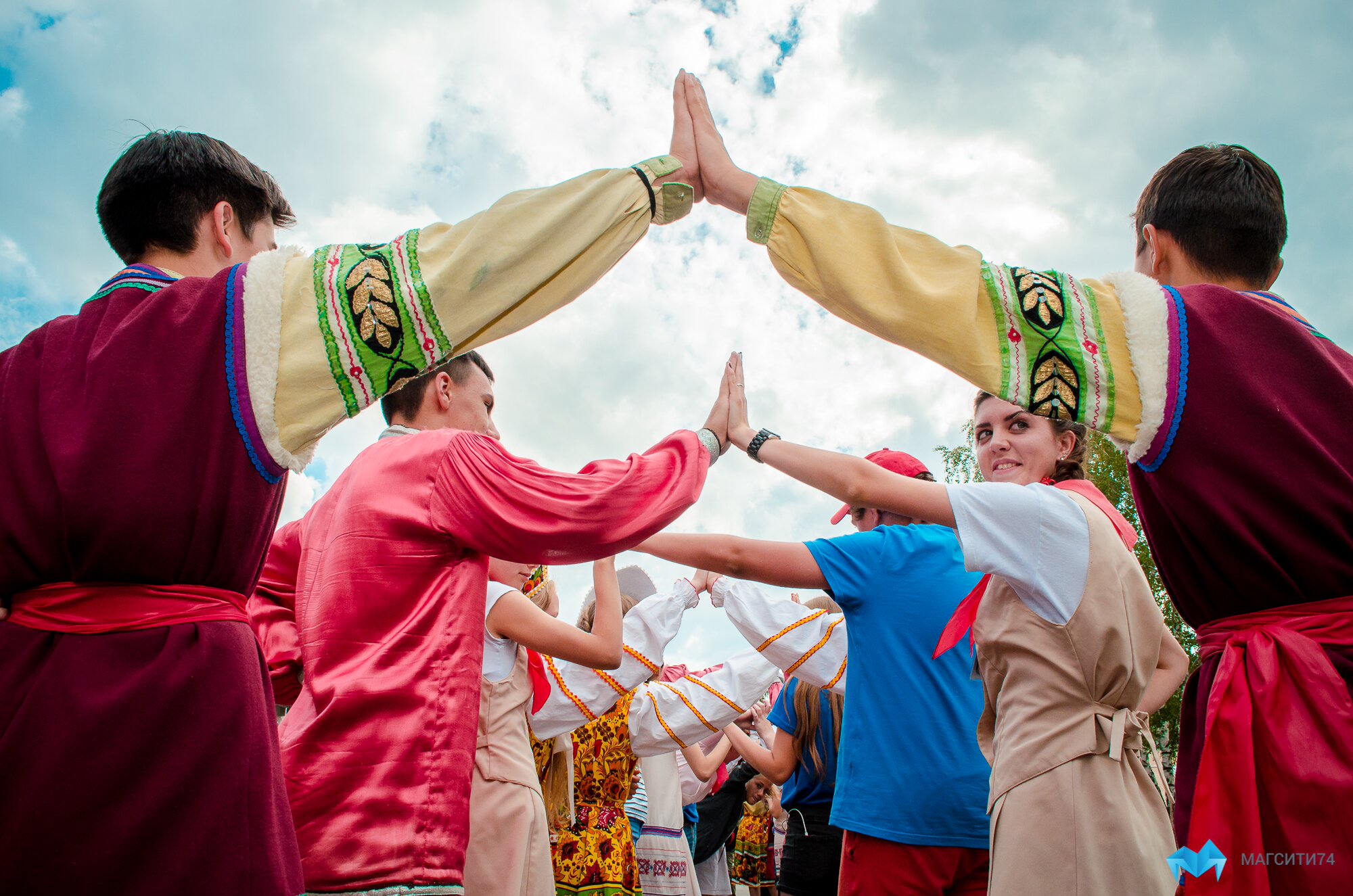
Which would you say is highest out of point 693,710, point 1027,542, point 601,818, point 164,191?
point 164,191

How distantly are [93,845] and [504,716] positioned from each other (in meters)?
1.54

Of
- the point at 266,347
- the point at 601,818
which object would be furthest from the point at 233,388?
the point at 601,818

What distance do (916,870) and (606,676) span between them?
1.51 meters

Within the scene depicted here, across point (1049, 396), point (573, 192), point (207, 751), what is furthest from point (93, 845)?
point (1049, 396)

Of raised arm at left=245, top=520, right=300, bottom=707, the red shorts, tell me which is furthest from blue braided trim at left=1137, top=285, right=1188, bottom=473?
raised arm at left=245, top=520, right=300, bottom=707

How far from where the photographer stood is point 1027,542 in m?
2.18

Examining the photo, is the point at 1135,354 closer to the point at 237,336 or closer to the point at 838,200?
the point at 838,200

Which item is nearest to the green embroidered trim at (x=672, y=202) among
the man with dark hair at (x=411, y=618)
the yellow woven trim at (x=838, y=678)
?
the man with dark hair at (x=411, y=618)

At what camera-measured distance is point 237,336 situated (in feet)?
5.61

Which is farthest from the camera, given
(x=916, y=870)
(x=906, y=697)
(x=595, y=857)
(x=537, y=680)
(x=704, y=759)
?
(x=704, y=759)

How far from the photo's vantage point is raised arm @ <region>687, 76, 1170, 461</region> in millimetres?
1820

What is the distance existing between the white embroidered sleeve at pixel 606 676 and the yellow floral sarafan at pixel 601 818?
2.63 feet

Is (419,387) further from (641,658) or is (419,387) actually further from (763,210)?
(641,658)

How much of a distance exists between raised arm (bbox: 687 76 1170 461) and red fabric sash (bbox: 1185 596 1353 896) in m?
0.42
